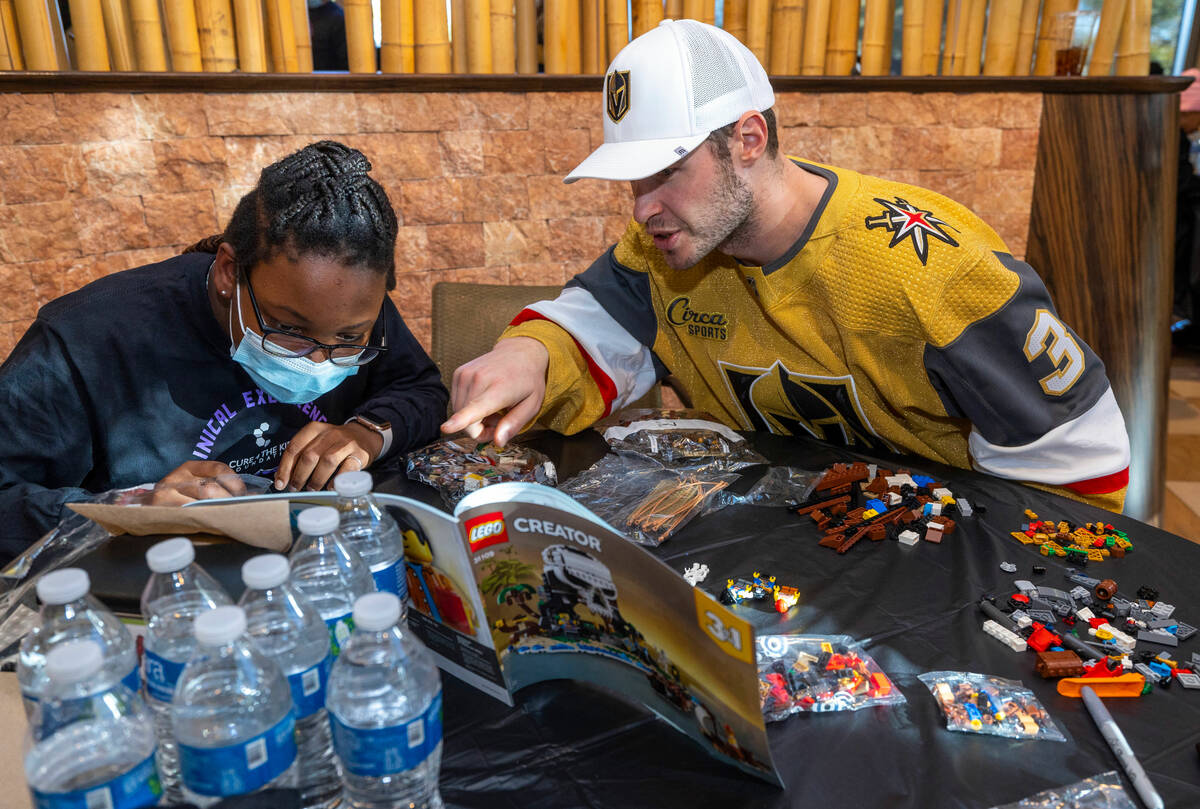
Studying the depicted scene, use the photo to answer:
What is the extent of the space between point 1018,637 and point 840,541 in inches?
11.7

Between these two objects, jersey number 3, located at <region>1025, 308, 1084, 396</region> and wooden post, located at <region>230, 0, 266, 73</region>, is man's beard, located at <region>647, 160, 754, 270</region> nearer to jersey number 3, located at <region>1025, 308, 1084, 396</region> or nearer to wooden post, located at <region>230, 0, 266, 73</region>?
jersey number 3, located at <region>1025, 308, 1084, 396</region>

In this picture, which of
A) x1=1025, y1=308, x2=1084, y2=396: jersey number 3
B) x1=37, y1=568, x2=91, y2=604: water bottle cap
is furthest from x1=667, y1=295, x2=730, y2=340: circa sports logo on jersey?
x1=37, y1=568, x2=91, y2=604: water bottle cap

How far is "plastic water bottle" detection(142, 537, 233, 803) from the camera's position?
743 millimetres

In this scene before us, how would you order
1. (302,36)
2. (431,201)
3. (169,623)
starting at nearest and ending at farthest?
(169,623) → (302,36) → (431,201)

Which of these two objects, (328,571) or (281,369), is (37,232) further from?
(328,571)

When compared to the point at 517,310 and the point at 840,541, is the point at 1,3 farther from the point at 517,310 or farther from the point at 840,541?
the point at 840,541

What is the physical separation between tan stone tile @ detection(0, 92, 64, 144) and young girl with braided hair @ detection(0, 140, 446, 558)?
3.63 ft

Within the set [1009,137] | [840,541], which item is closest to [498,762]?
[840,541]

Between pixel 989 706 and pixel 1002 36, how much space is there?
3.04m

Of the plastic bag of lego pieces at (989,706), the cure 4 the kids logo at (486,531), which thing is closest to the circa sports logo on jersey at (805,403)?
the plastic bag of lego pieces at (989,706)

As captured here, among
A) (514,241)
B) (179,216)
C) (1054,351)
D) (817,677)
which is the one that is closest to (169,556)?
(817,677)

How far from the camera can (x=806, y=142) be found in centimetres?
309

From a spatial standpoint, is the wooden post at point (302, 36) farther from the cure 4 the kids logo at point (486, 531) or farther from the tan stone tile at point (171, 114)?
the cure 4 the kids logo at point (486, 531)

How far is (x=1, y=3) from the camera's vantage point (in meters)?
2.22
